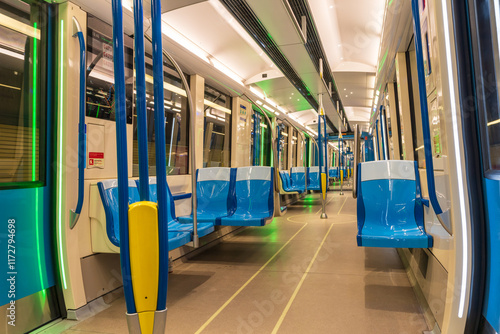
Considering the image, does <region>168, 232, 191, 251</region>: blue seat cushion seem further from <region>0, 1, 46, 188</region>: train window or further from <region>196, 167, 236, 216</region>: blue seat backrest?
<region>196, 167, 236, 216</region>: blue seat backrest

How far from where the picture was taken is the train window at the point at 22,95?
2.24 metres

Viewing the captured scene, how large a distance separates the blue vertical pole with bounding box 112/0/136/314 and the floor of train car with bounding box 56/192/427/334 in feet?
3.85

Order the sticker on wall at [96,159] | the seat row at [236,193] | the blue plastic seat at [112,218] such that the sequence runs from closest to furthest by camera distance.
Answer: the blue plastic seat at [112,218], the sticker on wall at [96,159], the seat row at [236,193]

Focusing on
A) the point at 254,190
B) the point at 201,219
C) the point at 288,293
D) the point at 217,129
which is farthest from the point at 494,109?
the point at 217,129

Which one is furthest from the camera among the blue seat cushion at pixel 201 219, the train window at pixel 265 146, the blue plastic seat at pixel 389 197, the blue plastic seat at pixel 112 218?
the train window at pixel 265 146

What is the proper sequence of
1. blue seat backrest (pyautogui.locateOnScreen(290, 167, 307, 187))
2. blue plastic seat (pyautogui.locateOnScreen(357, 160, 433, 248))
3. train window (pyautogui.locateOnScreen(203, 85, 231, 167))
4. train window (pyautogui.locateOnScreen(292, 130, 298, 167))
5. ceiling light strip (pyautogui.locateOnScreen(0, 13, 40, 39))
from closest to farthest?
ceiling light strip (pyautogui.locateOnScreen(0, 13, 40, 39)) → blue plastic seat (pyautogui.locateOnScreen(357, 160, 433, 248)) → train window (pyautogui.locateOnScreen(203, 85, 231, 167)) → blue seat backrest (pyautogui.locateOnScreen(290, 167, 307, 187)) → train window (pyautogui.locateOnScreen(292, 130, 298, 167))

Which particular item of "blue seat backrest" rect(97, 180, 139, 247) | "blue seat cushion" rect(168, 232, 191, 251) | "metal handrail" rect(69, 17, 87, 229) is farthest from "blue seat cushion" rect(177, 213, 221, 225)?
"metal handrail" rect(69, 17, 87, 229)

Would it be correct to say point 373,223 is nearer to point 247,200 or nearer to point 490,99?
point 247,200

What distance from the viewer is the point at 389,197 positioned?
3.11 metres

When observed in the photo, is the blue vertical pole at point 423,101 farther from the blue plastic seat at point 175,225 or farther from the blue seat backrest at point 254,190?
the blue seat backrest at point 254,190

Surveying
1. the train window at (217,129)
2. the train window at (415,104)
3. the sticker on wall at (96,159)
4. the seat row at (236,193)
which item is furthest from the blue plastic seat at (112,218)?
the train window at (415,104)

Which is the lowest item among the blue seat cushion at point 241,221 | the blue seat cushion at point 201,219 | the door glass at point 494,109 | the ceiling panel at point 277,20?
the blue seat cushion at point 241,221

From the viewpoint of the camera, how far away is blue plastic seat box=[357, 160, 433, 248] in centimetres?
295

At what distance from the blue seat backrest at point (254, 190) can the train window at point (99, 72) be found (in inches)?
75.9
